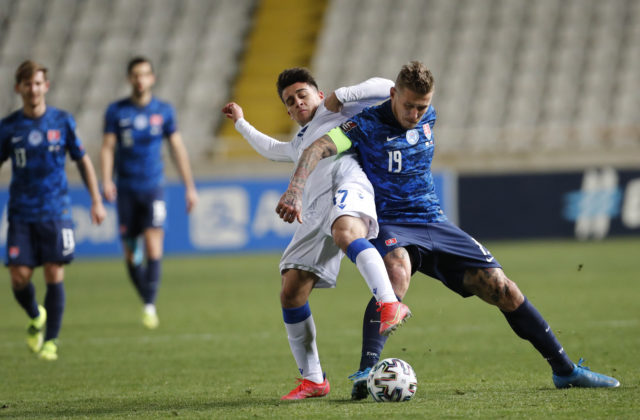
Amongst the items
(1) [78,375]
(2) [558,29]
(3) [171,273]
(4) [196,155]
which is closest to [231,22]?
(4) [196,155]

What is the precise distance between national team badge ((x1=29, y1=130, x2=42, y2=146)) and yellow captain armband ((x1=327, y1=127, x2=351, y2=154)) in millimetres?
2708

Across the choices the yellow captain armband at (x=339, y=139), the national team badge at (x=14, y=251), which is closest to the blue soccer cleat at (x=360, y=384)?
the yellow captain armband at (x=339, y=139)

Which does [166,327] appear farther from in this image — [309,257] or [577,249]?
[577,249]

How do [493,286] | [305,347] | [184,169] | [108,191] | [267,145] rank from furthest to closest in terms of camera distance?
[184,169] < [108,191] < [267,145] < [305,347] < [493,286]

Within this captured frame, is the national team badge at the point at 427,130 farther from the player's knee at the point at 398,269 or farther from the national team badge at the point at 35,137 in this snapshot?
the national team badge at the point at 35,137

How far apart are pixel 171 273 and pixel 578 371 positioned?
9.96m

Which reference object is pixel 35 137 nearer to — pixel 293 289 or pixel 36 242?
pixel 36 242

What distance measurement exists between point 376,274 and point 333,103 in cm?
101

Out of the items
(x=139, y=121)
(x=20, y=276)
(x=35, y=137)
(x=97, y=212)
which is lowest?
(x=20, y=276)

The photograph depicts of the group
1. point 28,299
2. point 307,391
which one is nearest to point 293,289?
point 307,391

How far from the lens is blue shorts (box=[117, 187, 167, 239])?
8883 mm

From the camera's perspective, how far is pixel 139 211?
900 centimetres

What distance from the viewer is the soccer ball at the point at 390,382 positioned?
4540mm

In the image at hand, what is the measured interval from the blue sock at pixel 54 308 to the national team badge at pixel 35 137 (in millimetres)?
1023
